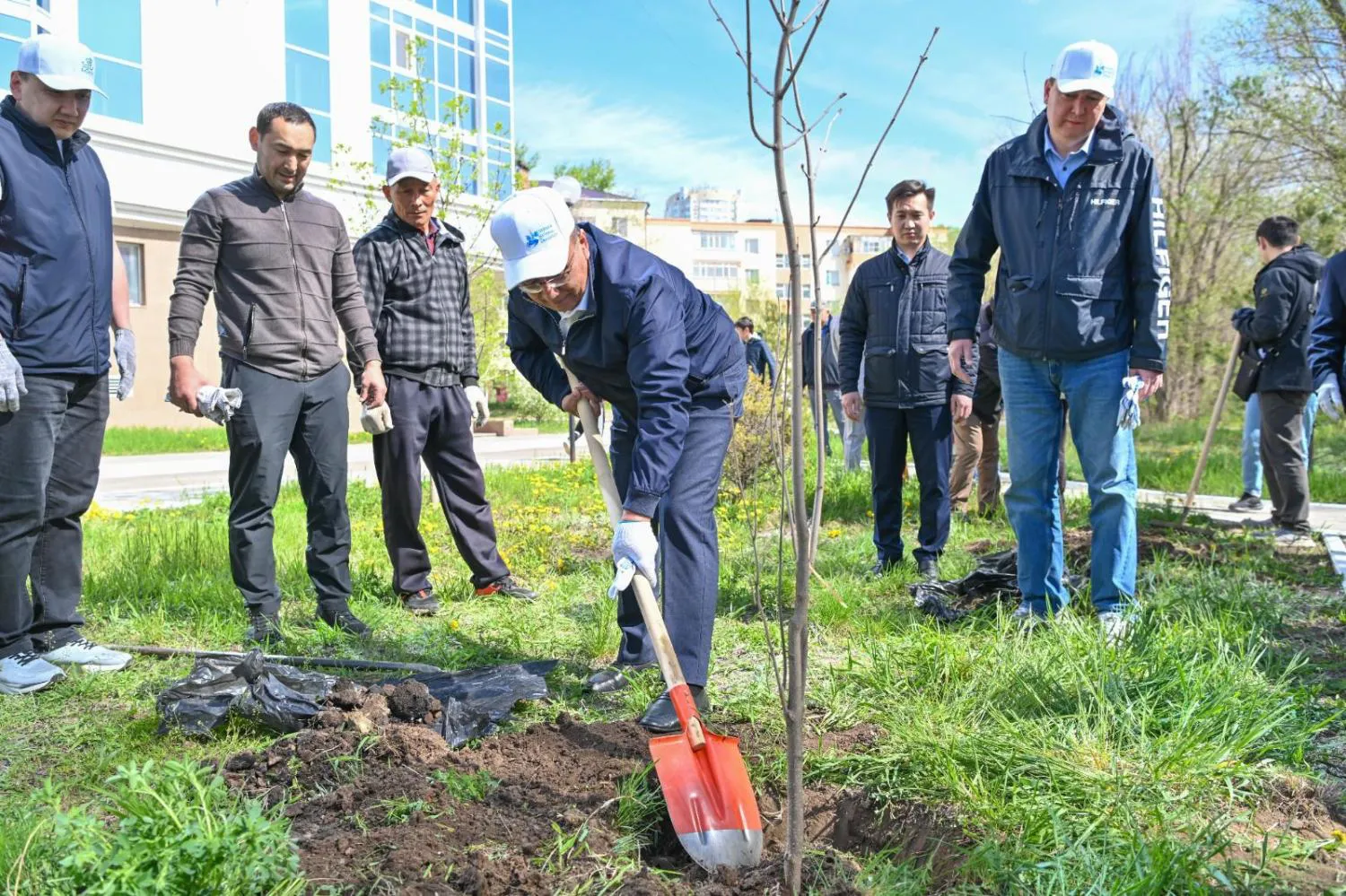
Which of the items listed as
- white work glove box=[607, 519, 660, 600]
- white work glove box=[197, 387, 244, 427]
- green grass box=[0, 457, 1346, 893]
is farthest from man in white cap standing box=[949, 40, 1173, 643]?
white work glove box=[197, 387, 244, 427]

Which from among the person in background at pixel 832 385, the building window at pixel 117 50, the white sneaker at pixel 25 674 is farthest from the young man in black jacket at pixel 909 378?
the building window at pixel 117 50

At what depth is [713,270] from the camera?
279 feet

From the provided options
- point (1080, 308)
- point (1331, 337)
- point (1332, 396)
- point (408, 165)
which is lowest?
point (1332, 396)

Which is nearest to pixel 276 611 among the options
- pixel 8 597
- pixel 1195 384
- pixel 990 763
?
pixel 8 597

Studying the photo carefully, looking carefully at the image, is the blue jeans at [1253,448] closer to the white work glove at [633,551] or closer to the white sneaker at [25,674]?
the white work glove at [633,551]

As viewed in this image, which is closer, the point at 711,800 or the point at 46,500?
the point at 711,800

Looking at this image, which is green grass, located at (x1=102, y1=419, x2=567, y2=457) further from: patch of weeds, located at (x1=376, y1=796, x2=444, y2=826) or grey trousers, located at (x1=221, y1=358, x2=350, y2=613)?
patch of weeds, located at (x1=376, y1=796, x2=444, y2=826)

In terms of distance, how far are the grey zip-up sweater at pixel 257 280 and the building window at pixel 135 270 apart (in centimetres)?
1623

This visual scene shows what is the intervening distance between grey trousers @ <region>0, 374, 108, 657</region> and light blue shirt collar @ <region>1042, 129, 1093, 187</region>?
3837mm

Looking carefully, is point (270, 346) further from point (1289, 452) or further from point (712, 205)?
point (712, 205)

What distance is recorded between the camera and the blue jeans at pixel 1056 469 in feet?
13.0

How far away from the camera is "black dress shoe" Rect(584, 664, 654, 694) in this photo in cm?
363

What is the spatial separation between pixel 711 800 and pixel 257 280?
9.76 ft

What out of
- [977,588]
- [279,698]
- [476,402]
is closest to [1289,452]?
[977,588]
